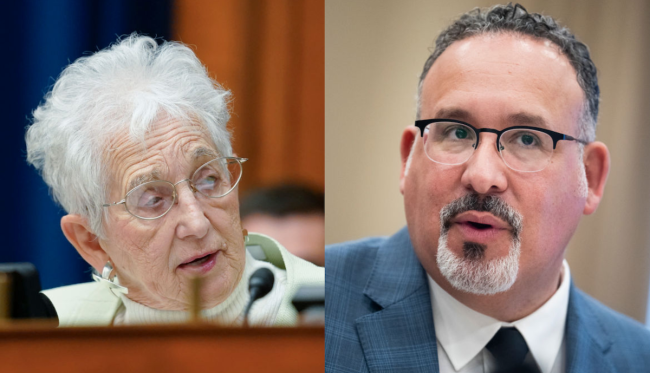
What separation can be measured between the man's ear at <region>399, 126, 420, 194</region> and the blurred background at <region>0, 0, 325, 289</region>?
10.6 inches

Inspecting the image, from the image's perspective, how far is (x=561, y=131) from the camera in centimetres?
162

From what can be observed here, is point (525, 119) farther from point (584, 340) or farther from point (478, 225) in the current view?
point (584, 340)

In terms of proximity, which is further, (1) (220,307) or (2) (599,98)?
(1) (220,307)

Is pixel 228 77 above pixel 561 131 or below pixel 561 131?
above

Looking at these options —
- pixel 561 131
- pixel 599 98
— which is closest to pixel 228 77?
pixel 561 131

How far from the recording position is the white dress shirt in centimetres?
171

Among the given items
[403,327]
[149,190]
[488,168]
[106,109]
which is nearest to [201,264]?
[149,190]

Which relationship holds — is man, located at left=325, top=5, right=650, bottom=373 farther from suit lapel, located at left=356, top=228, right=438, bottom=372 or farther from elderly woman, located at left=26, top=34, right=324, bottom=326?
elderly woman, located at left=26, top=34, right=324, bottom=326

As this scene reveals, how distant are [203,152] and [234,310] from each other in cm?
53

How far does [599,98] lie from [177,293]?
145cm

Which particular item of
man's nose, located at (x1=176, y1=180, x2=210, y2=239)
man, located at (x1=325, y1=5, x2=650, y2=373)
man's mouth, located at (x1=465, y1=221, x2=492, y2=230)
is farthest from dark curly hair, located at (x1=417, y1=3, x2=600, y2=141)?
→ man's nose, located at (x1=176, y1=180, x2=210, y2=239)

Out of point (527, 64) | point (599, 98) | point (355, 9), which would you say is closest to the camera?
point (527, 64)

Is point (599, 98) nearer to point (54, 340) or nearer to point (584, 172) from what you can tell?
point (584, 172)

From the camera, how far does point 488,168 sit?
161 cm
